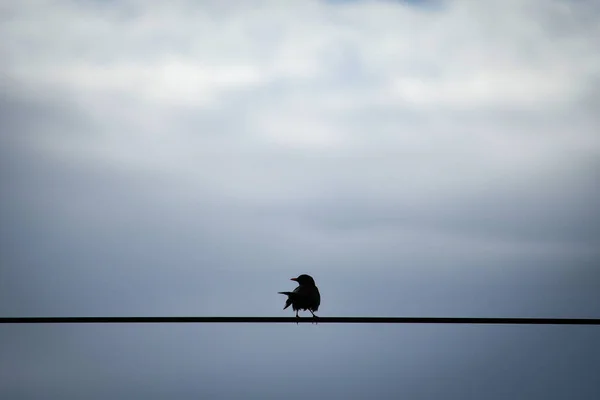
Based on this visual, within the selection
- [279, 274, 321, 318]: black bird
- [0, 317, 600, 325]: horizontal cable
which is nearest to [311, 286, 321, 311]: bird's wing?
[279, 274, 321, 318]: black bird

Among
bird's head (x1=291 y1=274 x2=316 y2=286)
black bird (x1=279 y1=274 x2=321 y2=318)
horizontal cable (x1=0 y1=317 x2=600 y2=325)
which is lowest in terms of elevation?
horizontal cable (x1=0 y1=317 x2=600 y2=325)

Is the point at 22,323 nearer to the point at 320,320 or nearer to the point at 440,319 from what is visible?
the point at 320,320

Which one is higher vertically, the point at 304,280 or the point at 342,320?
the point at 304,280

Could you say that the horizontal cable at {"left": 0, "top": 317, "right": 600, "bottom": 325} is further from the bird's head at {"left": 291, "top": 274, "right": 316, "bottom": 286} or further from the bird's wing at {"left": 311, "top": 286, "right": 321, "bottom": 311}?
the bird's head at {"left": 291, "top": 274, "right": 316, "bottom": 286}

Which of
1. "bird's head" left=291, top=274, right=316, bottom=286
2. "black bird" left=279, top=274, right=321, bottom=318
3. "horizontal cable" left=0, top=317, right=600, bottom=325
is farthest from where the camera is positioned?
"bird's head" left=291, top=274, right=316, bottom=286

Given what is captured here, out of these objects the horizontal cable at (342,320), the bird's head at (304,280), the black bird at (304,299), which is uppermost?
the bird's head at (304,280)

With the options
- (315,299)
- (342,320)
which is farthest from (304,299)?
(342,320)

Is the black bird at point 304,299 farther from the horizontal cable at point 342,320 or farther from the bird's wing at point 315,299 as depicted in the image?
the horizontal cable at point 342,320

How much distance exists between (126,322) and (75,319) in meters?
0.48

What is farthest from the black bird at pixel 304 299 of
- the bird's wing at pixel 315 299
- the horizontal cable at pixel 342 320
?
the horizontal cable at pixel 342 320

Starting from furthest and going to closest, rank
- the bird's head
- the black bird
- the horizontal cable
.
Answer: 1. the bird's head
2. the black bird
3. the horizontal cable

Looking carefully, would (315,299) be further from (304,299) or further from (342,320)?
(342,320)

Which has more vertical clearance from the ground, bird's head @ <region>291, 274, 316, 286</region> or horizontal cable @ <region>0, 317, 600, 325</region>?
bird's head @ <region>291, 274, 316, 286</region>

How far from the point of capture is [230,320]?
6086 millimetres
